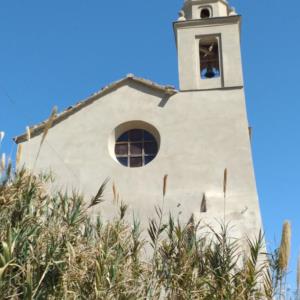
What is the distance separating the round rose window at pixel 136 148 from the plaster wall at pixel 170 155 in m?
0.42

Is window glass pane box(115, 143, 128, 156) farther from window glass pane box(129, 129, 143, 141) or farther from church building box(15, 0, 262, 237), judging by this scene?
window glass pane box(129, 129, 143, 141)

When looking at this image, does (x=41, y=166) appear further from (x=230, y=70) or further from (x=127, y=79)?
(x=230, y=70)

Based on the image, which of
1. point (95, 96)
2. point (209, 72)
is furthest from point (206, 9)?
point (95, 96)

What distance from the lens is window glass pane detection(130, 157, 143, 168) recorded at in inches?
490

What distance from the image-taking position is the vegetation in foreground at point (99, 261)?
18.8ft

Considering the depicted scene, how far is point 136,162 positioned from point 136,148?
1.21 feet

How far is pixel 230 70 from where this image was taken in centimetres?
1310

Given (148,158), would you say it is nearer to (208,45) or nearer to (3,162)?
(208,45)

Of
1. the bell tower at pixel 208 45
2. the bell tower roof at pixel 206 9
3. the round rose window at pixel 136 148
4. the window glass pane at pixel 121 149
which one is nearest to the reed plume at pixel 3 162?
the round rose window at pixel 136 148

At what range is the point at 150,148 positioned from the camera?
41.2 ft

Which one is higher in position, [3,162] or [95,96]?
[95,96]

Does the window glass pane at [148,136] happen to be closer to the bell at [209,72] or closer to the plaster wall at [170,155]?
the plaster wall at [170,155]

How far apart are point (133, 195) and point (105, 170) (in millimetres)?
981

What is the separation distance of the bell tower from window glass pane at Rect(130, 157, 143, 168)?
212 cm
